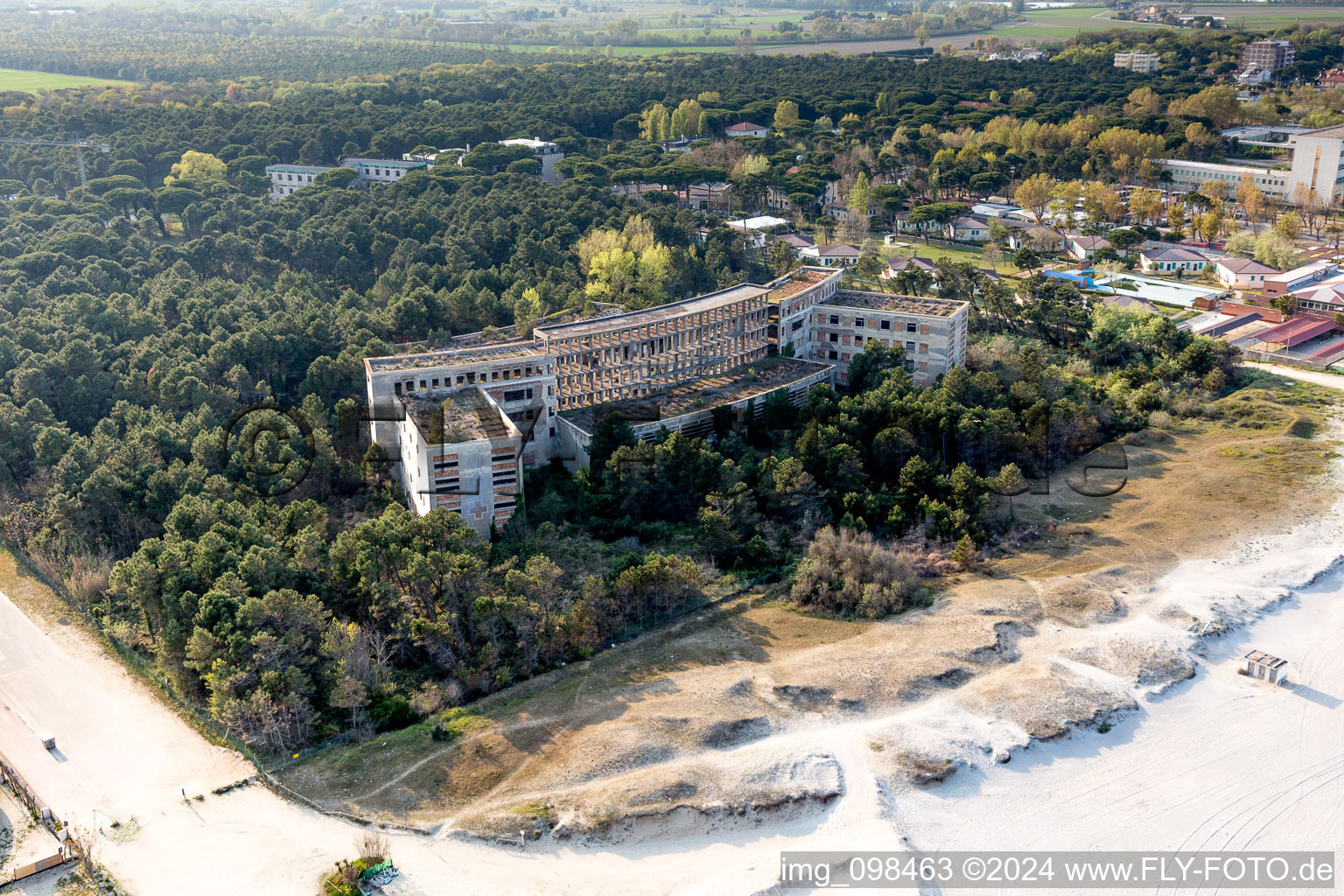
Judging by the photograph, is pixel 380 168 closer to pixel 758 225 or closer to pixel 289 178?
pixel 289 178

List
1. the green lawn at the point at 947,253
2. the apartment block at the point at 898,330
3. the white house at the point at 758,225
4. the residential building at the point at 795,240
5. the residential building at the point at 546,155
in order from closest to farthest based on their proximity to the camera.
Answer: the apartment block at the point at 898,330, the residential building at the point at 795,240, the green lawn at the point at 947,253, the white house at the point at 758,225, the residential building at the point at 546,155

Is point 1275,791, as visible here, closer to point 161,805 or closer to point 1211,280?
point 161,805

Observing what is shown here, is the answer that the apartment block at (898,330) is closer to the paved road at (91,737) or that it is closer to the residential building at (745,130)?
the paved road at (91,737)

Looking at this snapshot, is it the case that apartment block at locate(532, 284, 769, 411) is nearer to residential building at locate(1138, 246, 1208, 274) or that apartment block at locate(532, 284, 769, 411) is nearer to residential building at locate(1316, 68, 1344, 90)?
residential building at locate(1138, 246, 1208, 274)

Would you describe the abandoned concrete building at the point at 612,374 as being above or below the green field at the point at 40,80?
below

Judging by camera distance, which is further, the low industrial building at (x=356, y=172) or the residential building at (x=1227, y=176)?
the residential building at (x=1227, y=176)

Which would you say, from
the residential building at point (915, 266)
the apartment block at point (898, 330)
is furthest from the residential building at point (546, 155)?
the apartment block at point (898, 330)
